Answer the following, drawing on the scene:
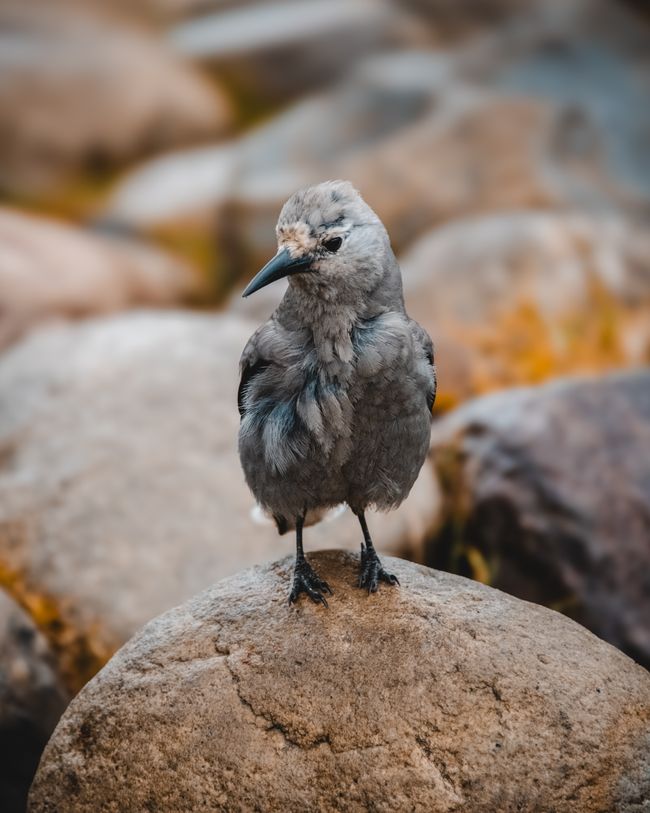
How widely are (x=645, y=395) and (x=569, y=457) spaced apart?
69 centimetres

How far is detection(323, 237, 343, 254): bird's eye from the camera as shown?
128 inches

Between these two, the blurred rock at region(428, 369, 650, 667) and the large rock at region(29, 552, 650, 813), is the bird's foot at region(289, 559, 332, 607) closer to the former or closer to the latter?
the large rock at region(29, 552, 650, 813)

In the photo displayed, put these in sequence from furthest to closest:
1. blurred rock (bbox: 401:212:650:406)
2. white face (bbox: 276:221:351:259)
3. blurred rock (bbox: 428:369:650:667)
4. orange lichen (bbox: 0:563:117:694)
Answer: blurred rock (bbox: 401:212:650:406) → blurred rock (bbox: 428:369:650:667) → orange lichen (bbox: 0:563:117:694) → white face (bbox: 276:221:351:259)

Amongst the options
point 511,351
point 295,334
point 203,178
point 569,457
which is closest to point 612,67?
point 203,178

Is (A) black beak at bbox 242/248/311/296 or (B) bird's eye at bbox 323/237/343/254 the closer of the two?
(A) black beak at bbox 242/248/311/296

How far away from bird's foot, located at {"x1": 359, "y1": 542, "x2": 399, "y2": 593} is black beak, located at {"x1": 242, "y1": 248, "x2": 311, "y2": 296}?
1.15 m

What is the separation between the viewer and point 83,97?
11805 millimetres

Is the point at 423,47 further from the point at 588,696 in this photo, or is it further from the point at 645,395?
the point at 588,696

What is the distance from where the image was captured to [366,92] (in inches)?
458

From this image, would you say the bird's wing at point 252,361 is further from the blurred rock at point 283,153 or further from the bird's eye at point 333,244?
the blurred rock at point 283,153

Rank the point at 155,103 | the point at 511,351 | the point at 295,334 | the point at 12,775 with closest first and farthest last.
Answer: the point at 295,334
the point at 12,775
the point at 511,351
the point at 155,103

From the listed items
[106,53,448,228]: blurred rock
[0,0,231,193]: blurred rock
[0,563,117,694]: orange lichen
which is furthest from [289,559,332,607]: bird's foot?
[0,0,231,193]: blurred rock

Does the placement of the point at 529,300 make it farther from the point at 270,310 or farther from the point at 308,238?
the point at 308,238

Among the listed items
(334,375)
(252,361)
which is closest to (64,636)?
(252,361)
